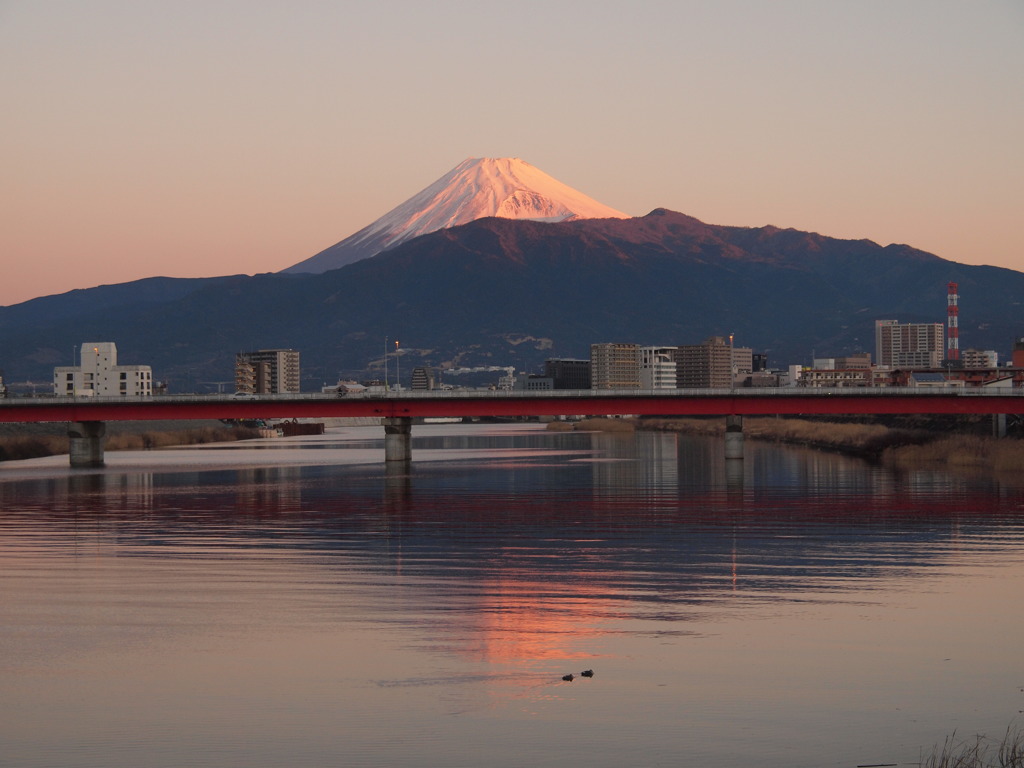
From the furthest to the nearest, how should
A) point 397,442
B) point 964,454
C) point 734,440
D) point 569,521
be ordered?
1. point 397,442
2. point 734,440
3. point 964,454
4. point 569,521

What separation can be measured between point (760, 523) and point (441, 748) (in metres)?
37.3

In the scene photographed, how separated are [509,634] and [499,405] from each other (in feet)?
286

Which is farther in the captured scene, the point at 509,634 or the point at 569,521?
the point at 569,521

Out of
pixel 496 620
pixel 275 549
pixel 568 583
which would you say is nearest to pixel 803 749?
pixel 496 620

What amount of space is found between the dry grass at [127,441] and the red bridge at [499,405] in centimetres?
1400

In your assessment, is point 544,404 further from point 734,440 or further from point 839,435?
point 839,435

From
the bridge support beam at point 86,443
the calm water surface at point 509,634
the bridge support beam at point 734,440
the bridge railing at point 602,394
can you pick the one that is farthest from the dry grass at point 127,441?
the calm water surface at point 509,634

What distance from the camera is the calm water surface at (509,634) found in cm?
2195

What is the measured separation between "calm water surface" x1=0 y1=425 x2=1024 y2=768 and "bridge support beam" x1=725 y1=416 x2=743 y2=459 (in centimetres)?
4523

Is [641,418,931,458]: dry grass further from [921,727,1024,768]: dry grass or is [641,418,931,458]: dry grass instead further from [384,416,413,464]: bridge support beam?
[921,727,1024,768]: dry grass

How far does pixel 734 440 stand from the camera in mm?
111250

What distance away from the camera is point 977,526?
54312mm

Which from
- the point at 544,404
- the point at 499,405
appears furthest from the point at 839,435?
the point at 499,405

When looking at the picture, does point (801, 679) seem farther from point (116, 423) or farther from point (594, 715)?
point (116, 423)
